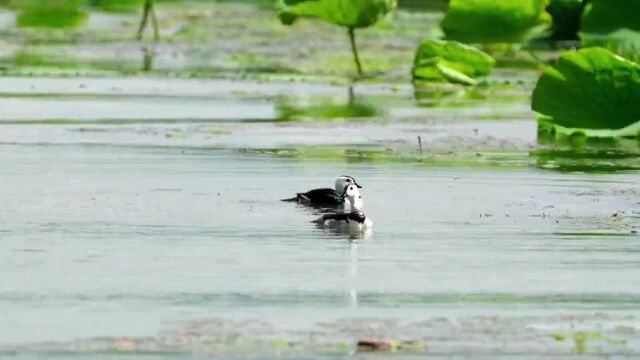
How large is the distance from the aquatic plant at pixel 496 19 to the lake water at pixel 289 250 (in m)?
5.54

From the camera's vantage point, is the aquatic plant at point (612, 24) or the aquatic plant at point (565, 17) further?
the aquatic plant at point (565, 17)

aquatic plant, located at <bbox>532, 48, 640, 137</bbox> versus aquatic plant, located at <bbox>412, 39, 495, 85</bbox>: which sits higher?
aquatic plant, located at <bbox>532, 48, 640, 137</bbox>

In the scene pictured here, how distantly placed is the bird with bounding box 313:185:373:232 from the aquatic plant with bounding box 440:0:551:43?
1093cm

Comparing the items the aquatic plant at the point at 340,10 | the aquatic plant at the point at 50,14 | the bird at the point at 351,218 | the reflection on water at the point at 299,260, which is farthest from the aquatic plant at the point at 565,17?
the bird at the point at 351,218

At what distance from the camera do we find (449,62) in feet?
71.7

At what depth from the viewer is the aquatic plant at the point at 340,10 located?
2164 centimetres

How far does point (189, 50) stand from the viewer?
26.8m

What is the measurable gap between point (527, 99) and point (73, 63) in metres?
6.01

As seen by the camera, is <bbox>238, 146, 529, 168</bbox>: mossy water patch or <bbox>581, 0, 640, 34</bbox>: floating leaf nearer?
<bbox>238, 146, 529, 168</bbox>: mossy water patch

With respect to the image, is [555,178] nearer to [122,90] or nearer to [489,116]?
[489,116]

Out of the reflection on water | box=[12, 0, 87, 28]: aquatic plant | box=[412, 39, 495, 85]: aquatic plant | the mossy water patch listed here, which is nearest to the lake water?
the reflection on water

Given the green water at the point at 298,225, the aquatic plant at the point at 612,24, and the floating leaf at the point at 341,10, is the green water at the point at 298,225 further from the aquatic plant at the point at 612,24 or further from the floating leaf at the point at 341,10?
the aquatic plant at the point at 612,24

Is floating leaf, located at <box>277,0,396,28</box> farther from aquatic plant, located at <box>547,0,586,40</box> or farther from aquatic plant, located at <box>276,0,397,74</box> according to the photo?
aquatic plant, located at <box>547,0,586,40</box>

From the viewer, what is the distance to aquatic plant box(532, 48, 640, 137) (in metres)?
15.6
